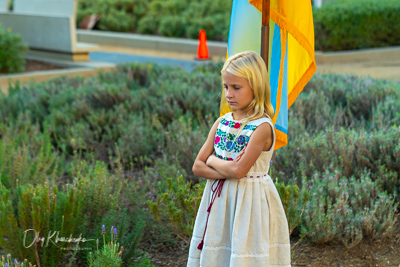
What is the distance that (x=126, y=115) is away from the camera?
21.0 ft

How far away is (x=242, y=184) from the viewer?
101 inches

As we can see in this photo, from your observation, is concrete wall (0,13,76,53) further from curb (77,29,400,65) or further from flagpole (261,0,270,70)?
flagpole (261,0,270,70)

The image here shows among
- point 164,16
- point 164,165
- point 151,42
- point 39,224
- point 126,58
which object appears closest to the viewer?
point 39,224

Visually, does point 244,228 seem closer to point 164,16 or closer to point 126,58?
point 126,58

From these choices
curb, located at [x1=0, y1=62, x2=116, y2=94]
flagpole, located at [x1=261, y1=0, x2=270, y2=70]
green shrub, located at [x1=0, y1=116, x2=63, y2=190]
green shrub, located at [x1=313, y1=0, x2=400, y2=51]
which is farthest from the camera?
green shrub, located at [x1=313, y1=0, x2=400, y2=51]

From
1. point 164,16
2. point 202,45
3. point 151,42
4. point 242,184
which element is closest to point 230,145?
point 242,184

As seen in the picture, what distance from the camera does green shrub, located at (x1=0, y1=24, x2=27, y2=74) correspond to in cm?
1066

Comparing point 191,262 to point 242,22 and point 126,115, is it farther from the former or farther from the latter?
point 126,115

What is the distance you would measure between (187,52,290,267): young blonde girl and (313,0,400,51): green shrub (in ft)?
36.8

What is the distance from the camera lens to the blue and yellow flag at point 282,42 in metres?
2.98

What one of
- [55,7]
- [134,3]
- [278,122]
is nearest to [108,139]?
[278,122]

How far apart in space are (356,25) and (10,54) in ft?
25.6

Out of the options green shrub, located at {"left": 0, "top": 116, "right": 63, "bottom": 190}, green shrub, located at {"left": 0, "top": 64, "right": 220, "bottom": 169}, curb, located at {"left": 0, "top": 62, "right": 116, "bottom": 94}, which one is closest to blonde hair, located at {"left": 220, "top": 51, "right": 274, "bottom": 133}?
green shrub, located at {"left": 0, "top": 116, "right": 63, "bottom": 190}

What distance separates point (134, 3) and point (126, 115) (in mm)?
13890
